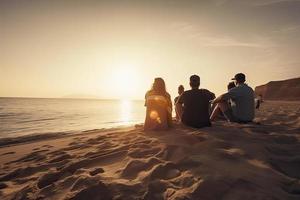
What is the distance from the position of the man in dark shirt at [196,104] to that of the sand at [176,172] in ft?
5.54

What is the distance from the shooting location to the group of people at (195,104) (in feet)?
24.2

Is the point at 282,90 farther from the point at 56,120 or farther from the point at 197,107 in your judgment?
the point at 197,107

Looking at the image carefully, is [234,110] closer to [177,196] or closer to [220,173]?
[220,173]

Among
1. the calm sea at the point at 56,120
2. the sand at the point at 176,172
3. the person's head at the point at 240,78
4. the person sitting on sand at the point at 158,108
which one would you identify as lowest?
the calm sea at the point at 56,120

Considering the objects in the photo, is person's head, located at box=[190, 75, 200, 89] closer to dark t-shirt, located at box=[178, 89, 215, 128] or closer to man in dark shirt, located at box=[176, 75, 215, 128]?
man in dark shirt, located at box=[176, 75, 215, 128]

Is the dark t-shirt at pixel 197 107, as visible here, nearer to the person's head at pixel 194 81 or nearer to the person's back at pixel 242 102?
the person's head at pixel 194 81

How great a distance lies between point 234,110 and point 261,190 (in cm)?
540

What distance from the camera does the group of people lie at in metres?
7.38

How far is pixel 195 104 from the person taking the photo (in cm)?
741

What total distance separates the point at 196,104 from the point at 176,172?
3924 millimetres

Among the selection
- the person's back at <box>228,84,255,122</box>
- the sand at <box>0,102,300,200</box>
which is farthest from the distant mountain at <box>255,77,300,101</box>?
the sand at <box>0,102,300,200</box>

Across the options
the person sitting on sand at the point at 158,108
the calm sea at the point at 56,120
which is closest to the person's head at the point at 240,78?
the person sitting on sand at the point at 158,108

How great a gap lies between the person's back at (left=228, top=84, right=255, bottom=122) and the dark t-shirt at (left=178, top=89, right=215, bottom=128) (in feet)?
2.85

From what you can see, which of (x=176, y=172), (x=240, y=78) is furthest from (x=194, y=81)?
(x=176, y=172)
